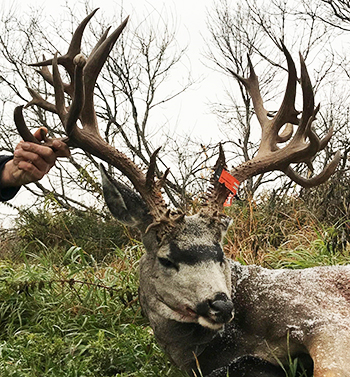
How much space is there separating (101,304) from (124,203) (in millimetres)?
2376

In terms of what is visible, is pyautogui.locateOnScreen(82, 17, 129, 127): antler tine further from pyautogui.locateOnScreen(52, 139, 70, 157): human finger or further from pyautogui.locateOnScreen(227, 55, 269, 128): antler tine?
pyautogui.locateOnScreen(227, 55, 269, 128): antler tine

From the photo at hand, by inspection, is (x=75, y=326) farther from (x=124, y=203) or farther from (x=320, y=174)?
(x=320, y=174)

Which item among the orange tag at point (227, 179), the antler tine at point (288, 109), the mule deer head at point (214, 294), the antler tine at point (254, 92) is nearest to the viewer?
the mule deer head at point (214, 294)

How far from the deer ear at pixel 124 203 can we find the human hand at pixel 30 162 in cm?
40

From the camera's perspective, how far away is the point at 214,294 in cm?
295

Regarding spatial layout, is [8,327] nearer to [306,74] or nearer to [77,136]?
[77,136]

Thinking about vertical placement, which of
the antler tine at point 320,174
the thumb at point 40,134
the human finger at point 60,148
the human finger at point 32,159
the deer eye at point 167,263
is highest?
the antler tine at point 320,174

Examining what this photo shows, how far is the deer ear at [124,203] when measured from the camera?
3.54m

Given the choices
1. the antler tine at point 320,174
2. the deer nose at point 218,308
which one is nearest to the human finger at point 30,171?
the deer nose at point 218,308

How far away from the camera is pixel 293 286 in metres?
3.38

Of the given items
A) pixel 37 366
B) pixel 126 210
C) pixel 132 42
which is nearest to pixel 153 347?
pixel 37 366

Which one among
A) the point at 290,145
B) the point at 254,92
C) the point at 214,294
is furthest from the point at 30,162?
the point at 254,92

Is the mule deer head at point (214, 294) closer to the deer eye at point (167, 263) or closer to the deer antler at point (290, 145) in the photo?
the deer eye at point (167, 263)

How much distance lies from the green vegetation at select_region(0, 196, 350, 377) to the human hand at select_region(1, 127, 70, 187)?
1.33 m
